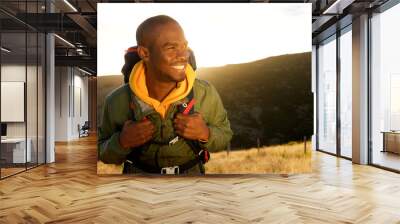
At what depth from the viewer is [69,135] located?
17844 mm

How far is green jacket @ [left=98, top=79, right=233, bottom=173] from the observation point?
22.4ft

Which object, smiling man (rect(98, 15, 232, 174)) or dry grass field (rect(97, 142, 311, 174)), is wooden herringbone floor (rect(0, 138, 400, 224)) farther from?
smiling man (rect(98, 15, 232, 174))

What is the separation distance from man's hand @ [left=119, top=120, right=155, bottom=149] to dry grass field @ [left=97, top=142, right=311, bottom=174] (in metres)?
0.76

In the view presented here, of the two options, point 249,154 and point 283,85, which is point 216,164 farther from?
point 283,85

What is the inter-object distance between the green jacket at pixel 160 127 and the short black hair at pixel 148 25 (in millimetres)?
819

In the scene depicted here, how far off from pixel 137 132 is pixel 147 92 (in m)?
0.67

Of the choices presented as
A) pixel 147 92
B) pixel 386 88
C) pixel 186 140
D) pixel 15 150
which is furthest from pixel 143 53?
pixel 386 88

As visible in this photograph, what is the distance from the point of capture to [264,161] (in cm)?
734

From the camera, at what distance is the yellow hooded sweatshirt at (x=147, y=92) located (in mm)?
6789

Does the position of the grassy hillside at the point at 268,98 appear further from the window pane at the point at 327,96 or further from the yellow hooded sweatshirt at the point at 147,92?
the window pane at the point at 327,96

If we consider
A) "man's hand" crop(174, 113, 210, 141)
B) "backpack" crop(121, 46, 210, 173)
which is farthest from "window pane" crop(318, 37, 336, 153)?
"man's hand" crop(174, 113, 210, 141)

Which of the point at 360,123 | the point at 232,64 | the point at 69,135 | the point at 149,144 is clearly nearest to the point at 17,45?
the point at 149,144

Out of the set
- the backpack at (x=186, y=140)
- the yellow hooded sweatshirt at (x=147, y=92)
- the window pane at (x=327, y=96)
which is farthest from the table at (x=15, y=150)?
the window pane at (x=327, y=96)

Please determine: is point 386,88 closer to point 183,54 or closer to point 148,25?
point 183,54
